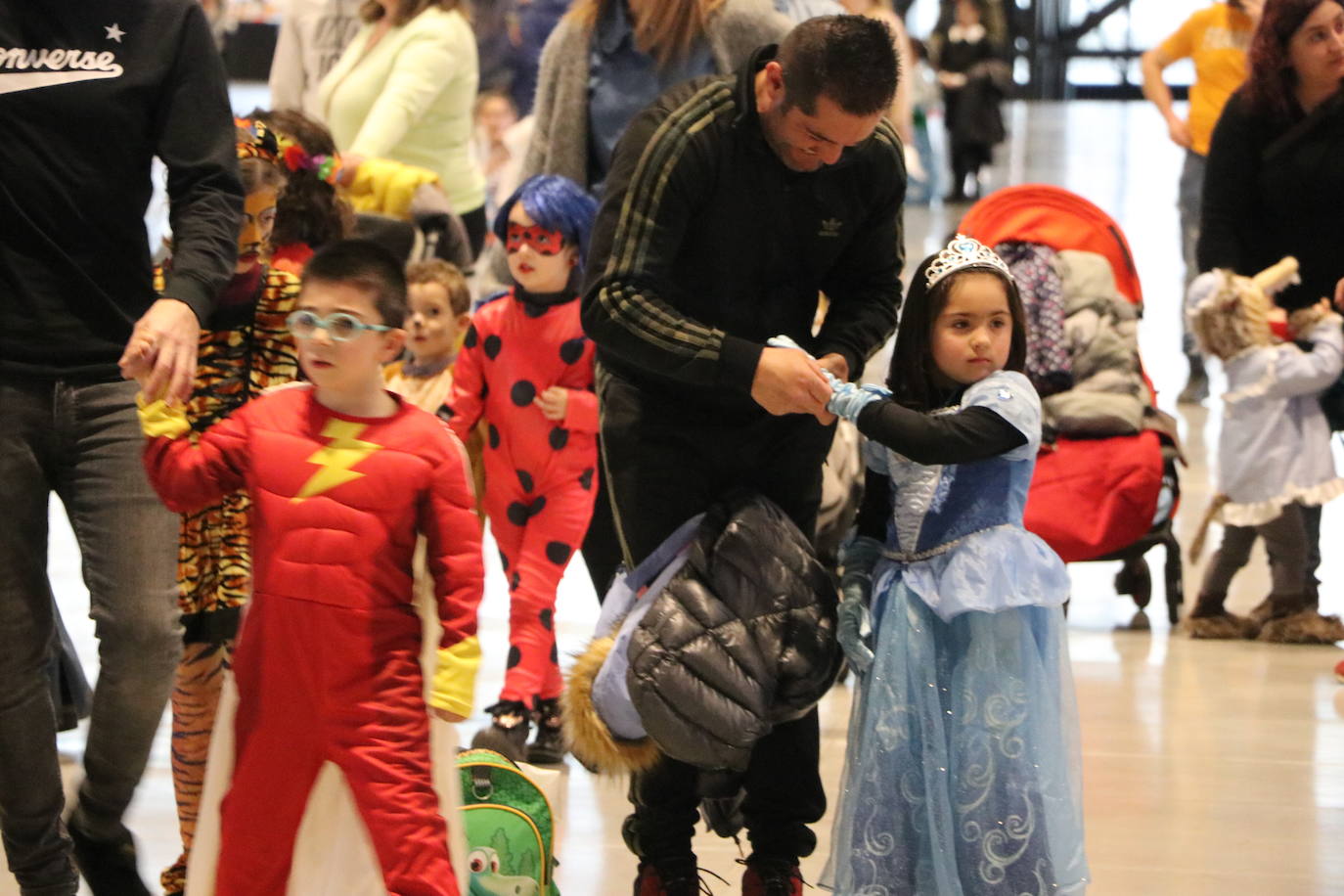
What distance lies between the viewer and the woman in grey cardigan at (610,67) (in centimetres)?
460

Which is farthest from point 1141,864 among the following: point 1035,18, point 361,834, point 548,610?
point 1035,18

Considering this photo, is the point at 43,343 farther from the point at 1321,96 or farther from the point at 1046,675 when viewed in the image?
the point at 1321,96

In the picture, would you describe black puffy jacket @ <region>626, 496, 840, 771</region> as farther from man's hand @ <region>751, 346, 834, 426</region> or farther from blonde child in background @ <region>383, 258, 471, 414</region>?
blonde child in background @ <region>383, 258, 471, 414</region>

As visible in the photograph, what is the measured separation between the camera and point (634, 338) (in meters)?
3.33

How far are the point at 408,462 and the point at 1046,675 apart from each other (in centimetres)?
120

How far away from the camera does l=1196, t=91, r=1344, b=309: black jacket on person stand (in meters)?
5.53

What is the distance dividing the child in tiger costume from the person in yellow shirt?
513 cm

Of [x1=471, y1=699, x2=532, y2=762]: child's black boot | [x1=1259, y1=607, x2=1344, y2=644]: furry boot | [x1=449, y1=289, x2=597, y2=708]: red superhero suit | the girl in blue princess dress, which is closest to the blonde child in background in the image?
[x1=449, y1=289, x2=597, y2=708]: red superhero suit

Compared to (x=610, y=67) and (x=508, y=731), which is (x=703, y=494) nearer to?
(x=508, y=731)

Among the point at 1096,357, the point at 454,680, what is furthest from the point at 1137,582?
the point at 454,680

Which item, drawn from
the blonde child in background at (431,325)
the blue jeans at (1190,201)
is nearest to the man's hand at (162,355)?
the blonde child in background at (431,325)

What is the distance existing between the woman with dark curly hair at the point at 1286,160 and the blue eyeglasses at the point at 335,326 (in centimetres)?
341

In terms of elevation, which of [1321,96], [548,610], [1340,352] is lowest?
[548,610]

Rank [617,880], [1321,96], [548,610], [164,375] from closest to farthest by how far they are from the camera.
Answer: [164,375] → [617,880] → [548,610] → [1321,96]
